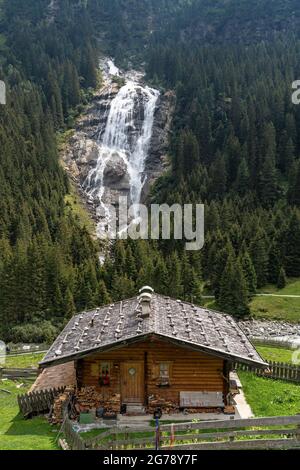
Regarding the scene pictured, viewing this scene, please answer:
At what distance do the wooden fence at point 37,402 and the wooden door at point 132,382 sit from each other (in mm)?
3601

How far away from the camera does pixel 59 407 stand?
24.0 metres

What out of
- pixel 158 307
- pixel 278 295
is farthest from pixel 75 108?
pixel 158 307

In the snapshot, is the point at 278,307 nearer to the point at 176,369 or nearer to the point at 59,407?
the point at 176,369

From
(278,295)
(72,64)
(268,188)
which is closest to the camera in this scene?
(278,295)

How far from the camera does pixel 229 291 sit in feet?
205

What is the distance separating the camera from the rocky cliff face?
123 meters

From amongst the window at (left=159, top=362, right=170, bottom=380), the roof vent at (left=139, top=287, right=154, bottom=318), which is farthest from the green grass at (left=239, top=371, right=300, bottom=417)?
the roof vent at (left=139, top=287, right=154, bottom=318)

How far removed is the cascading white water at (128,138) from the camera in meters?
124

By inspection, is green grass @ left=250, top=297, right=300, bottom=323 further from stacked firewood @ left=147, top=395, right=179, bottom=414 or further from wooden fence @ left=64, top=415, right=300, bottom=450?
wooden fence @ left=64, top=415, right=300, bottom=450

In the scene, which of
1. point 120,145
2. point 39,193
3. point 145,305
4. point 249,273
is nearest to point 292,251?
point 249,273

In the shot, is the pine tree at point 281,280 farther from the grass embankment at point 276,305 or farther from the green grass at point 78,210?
the green grass at point 78,210

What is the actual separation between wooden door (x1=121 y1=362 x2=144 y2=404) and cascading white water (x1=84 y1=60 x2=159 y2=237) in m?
86.1

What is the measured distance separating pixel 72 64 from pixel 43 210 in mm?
88379

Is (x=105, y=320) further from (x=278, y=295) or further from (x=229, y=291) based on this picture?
(x=278, y=295)
